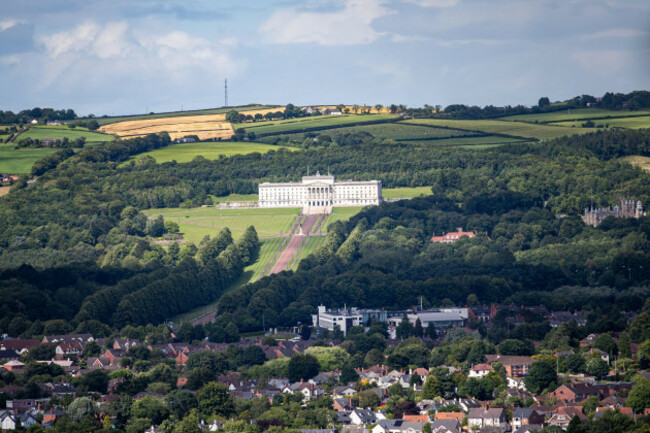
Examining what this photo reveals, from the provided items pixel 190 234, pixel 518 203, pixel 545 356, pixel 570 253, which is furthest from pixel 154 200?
pixel 545 356

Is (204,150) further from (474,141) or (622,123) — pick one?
(622,123)

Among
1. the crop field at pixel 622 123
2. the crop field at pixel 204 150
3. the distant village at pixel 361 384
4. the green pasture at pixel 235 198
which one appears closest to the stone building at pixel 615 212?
the crop field at pixel 622 123

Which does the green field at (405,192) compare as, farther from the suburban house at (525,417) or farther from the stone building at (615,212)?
the suburban house at (525,417)

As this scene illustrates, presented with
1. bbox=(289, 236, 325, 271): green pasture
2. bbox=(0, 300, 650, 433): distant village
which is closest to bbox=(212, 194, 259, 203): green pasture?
bbox=(289, 236, 325, 271): green pasture

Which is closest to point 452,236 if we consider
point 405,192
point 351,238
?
point 351,238

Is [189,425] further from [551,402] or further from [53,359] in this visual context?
[53,359]

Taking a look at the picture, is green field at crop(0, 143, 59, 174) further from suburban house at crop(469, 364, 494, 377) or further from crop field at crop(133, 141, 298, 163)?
suburban house at crop(469, 364, 494, 377)
